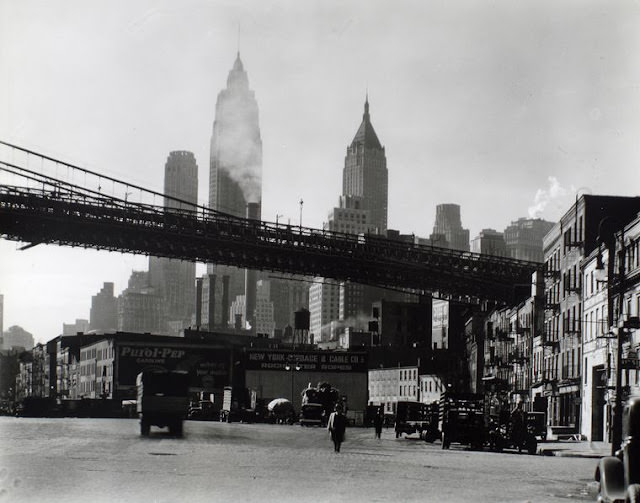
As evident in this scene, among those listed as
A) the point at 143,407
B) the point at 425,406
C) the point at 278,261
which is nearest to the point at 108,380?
the point at 278,261

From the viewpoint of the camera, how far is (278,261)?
100312mm

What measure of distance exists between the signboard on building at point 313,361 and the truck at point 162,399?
211 feet

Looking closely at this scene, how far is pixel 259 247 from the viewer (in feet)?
310

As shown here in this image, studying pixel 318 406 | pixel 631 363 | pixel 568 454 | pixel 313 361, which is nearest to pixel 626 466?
pixel 568 454

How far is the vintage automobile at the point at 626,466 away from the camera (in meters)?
12.5

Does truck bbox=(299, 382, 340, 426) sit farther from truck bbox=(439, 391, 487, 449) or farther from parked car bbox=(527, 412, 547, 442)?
truck bbox=(439, 391, 487, 449)

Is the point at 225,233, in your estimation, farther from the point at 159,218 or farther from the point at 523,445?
the point at 523,445

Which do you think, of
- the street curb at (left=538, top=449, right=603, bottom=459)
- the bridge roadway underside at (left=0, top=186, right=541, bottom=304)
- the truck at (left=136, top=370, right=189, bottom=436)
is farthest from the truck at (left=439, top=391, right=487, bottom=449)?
the bridge roadway underside at (left=0, top=186, right=541, bottom=304)

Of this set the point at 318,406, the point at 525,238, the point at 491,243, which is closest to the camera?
the point at 318,406

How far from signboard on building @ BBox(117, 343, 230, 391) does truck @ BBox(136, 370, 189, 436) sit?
81.5 meters

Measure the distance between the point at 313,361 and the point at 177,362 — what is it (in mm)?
24336

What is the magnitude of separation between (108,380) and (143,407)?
9154cm

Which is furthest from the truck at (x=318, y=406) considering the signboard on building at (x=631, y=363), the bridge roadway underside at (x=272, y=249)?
the signboard on building at (x=631, y=363)

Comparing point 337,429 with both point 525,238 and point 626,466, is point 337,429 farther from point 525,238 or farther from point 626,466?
point 525,238
